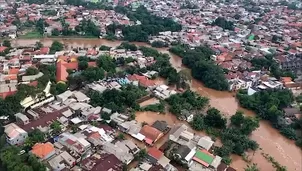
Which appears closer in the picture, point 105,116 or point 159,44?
point 105,116

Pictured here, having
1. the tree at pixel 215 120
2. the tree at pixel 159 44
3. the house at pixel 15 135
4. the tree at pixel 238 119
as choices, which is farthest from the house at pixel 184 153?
the tree at pixel 159 44


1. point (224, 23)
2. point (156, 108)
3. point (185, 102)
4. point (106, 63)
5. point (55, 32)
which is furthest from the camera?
point (224, 23)

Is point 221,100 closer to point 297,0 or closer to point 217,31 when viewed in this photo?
point 217,31

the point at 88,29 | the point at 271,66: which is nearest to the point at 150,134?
the point at 271,66

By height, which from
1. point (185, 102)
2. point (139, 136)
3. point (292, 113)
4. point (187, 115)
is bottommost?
point (139, 136)

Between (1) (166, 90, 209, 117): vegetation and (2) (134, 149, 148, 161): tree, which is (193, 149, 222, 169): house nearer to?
(2) (134, 149, 148, 161): tree

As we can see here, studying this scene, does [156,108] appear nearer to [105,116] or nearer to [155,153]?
[105,116]

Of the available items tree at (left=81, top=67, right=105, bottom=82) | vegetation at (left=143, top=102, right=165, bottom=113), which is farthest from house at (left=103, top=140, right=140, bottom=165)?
tree at (left=81, top=67, right=105, bottom=82)
